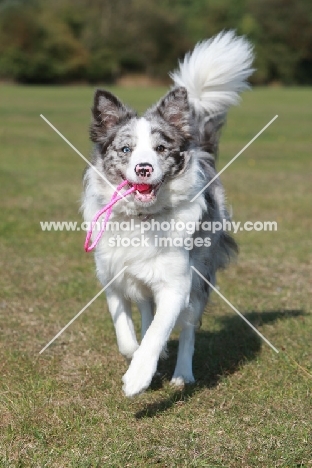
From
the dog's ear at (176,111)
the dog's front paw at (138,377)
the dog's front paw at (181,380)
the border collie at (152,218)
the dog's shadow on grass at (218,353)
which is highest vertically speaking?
the dog's ear at (176,111)

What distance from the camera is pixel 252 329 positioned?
6.31 metres

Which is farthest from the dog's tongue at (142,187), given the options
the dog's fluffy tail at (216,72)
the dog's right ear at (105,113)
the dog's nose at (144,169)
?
the dog's fluffy tail at (216,72)

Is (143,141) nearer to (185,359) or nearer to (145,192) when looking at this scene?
(145,192)

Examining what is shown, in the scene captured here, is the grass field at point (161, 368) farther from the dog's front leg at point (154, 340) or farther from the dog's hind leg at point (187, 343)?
the dog's front leg at point (154, 340)

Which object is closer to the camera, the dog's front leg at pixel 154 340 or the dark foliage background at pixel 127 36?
the dog's front leg at pixel 154 340

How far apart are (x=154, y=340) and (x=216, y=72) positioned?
2643 millimetres

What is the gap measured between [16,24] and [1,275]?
7006cm

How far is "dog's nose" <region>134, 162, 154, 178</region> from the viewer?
172 inches

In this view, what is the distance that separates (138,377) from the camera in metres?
4.14

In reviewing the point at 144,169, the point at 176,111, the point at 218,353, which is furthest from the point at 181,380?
the point at 176,111

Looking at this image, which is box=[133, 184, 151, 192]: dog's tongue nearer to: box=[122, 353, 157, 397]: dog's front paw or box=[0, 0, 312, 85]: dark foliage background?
box=[122, 353, 157, 397]: dog's front paw

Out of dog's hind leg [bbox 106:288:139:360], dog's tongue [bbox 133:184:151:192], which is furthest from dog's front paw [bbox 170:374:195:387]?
dog's tongue [bbox 133:184:151:192]

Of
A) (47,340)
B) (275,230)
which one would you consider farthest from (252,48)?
(275,230)

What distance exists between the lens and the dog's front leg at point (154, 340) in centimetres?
414
